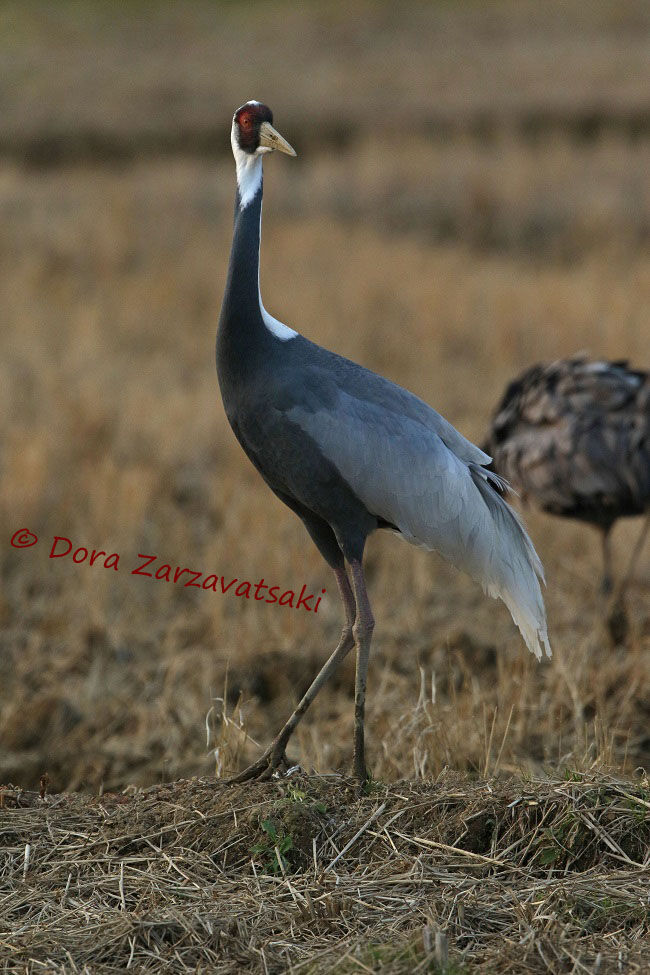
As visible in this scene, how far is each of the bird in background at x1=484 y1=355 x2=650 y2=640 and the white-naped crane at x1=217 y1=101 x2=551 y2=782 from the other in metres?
2.26

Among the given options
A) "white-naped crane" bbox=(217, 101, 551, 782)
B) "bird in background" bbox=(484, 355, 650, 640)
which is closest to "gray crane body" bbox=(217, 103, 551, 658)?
"white-naped crane" bbox=(217, 101, 551, 782)

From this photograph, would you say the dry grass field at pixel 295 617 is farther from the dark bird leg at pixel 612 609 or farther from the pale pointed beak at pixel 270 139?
the pale pointed beak at pixel 270 139

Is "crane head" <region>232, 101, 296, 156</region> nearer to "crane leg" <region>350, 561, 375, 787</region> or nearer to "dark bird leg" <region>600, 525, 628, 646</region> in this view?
Answer: "crane leg" <region>350, 561, 375, 787</region>

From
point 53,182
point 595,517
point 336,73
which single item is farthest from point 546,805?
point 336,73

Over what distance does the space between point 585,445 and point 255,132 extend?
3.16 m

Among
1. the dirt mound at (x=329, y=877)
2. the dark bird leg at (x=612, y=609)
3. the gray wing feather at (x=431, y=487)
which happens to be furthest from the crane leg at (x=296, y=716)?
the dark bird leg at (x=612, y=609)

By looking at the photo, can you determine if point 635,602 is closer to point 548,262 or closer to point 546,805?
point 546,805

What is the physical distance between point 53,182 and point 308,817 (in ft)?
55.0

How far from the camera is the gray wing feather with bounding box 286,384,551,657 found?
3.88 m

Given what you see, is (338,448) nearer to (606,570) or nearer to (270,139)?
(270,139)

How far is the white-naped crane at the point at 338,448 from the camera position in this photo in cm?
381

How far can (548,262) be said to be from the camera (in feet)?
55.3

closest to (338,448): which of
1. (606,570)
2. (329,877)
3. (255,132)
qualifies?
(255,132)

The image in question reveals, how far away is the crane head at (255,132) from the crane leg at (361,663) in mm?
1384
